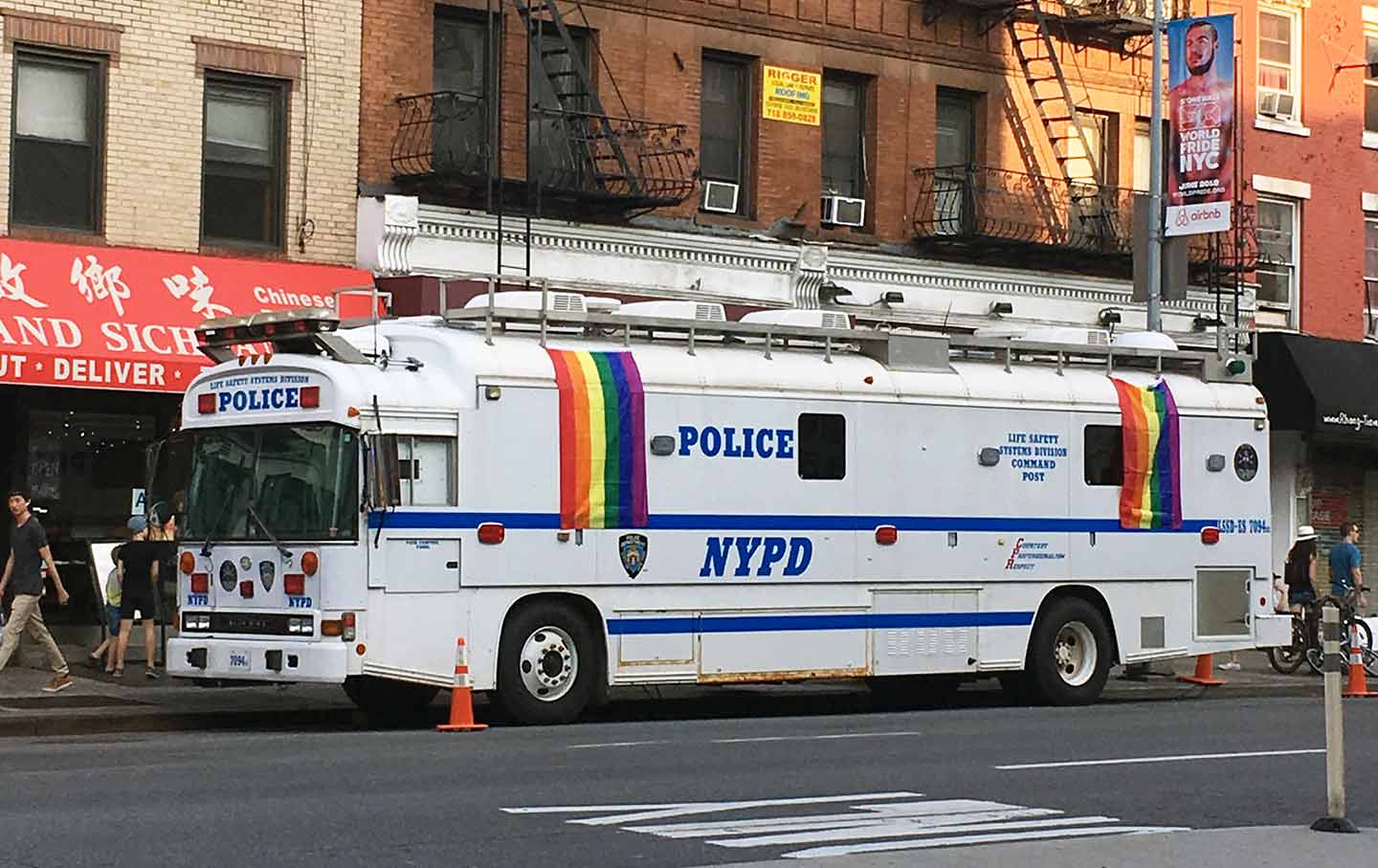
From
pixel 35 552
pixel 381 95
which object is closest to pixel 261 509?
pixel 35 552

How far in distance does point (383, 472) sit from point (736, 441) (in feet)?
11.2

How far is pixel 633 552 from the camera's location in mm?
19141

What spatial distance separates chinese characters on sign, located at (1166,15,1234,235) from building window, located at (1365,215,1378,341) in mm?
7119

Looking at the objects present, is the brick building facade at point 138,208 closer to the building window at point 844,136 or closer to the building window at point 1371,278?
the building window at point 844,136

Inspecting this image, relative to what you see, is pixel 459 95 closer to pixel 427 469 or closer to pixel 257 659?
pixel 427 469

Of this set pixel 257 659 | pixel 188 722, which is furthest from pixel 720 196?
pixel 257 659

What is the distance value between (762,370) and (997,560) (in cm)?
312

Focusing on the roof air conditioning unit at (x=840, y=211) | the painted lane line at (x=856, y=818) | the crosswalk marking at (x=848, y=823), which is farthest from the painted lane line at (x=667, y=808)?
the roof air conditioning unit at (x=840, y=211)

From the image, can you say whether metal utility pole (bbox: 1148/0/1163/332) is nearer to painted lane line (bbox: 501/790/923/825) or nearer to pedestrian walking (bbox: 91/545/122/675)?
pedestrian walking (bbox: 91/545/122/675)

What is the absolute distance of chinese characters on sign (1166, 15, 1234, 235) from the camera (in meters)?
29.5

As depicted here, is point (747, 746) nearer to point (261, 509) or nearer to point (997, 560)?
point (261, 509)

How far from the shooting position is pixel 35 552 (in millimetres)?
20500

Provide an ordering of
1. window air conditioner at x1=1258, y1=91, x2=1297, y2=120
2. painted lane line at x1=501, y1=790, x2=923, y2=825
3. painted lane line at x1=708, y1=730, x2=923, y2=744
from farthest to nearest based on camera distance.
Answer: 1. window air conditioner at x1=1258, y1=91, x2=1297, y2=120
2. painted lane line at x1=708, y1=730, x2=923, y2=744
3. painted lane line at x1=501, y1=790, x2=923, y2=825

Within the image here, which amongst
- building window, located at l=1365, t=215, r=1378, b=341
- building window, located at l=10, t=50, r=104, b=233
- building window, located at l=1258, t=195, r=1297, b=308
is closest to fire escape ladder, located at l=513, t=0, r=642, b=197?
building window, located at l=10, t=50, r=104, b=233
